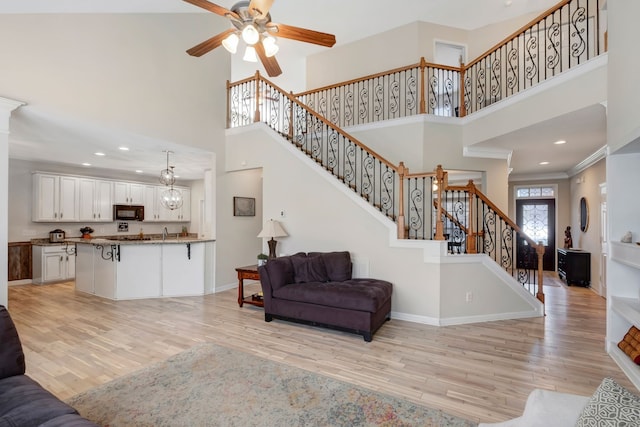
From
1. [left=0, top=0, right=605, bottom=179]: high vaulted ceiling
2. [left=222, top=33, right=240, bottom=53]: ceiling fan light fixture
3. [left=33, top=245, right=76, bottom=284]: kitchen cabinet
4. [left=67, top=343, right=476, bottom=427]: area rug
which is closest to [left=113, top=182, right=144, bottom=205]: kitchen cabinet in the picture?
[left=0, top=0, right=605, bottom=179]: high vaulted ceiling

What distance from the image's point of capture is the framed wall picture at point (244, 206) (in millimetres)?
6660

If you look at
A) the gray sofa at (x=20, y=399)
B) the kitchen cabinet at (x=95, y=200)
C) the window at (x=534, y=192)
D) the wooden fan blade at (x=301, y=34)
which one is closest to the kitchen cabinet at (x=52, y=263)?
the kitchen cabinet at (x=95, y=200)

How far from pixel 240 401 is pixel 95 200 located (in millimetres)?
7671

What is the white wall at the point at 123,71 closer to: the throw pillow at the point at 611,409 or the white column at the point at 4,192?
the white column at the point at 4,192

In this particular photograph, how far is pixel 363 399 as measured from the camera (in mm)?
2498

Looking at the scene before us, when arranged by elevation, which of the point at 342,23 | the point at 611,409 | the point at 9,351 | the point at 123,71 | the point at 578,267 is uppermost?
the point at 342,23

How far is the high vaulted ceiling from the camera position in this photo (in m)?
4.42

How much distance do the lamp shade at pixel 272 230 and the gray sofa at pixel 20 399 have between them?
3395 mm

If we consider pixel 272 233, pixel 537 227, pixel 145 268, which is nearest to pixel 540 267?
pixel 272 233

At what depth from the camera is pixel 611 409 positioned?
1.14 meters

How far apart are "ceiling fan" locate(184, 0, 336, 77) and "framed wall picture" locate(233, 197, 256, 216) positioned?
3.74 m

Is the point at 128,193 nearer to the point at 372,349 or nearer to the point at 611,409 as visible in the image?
Result: the point at 372,349

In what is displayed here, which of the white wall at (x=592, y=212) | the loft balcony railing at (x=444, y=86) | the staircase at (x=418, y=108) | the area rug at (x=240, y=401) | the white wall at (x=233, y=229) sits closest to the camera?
the area rug at (x=240, y=401)

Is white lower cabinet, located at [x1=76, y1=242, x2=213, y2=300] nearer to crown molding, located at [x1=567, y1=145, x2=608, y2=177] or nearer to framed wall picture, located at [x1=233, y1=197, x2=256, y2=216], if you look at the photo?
framed wall picture, located at [x1=233, y1=197, x2=256, y2=216]
